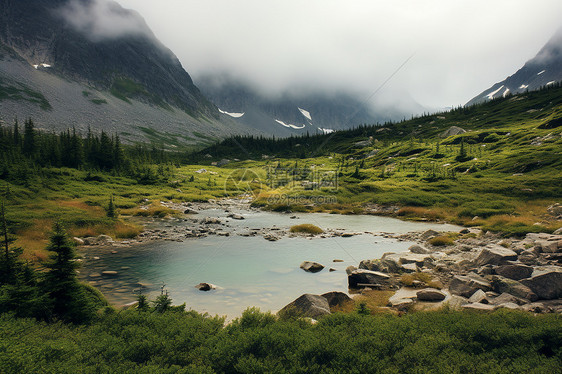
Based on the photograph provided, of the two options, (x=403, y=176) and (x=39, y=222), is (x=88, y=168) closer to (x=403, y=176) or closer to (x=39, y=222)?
(x=39, y=222)

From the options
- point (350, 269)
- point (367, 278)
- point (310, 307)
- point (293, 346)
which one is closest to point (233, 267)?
point (350, 269)

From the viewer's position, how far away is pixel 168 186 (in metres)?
87.1

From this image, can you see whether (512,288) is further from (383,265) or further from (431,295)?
(383,265)

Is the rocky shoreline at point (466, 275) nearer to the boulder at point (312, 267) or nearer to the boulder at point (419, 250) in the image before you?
the boulder at point (419, 250)

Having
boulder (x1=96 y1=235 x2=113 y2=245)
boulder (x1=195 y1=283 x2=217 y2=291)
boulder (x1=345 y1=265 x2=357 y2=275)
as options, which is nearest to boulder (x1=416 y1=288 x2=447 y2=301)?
boulder (x1=345 y1=265 x2=357 y2=275)

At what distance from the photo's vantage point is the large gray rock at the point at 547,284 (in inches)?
510

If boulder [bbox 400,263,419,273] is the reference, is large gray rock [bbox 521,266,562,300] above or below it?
above

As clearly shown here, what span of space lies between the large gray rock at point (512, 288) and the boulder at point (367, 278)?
6041 millimetres

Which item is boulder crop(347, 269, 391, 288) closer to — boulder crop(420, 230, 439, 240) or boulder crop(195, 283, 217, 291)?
boulder crop(195, 283, 217, 291)

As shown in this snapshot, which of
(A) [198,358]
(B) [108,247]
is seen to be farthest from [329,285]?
(B) [108,247]

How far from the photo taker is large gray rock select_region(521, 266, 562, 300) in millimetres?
12961

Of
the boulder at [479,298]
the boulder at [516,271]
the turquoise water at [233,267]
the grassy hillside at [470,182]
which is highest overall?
the grassy hillside at [470,182]

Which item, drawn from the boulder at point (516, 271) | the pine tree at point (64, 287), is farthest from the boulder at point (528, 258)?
the pine tree at point (64, 287)

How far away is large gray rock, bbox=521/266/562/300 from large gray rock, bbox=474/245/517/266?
379 cm
